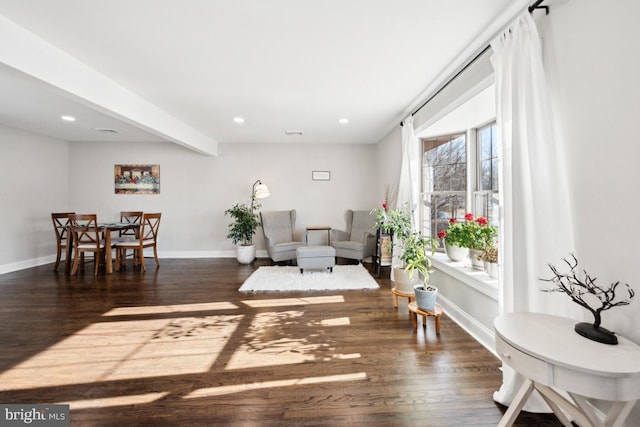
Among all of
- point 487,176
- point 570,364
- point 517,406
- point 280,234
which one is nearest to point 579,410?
point 517,406

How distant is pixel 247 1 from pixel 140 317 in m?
3.04

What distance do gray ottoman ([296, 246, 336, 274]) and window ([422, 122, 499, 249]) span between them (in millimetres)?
1547

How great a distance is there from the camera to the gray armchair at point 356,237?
187 inches

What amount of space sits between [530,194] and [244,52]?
240 cm

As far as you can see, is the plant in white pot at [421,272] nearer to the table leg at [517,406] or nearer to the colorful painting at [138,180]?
the table leg at [517,406]

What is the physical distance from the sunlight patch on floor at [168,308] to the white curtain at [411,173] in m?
2.56

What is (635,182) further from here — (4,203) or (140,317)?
(4,203)

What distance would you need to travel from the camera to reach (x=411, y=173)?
344 cm

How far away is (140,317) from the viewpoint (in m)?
2.68

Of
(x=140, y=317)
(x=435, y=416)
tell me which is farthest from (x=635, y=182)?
(x=140, y=317)

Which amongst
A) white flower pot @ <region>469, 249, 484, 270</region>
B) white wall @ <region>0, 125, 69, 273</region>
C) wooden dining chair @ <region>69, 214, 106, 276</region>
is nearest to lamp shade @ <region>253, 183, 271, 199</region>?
wooden dining chair @ <region>69, 214, 106, 276</region>

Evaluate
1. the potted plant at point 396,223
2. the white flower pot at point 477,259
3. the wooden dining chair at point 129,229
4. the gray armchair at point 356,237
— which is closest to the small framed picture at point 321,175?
the gray armchair at point 356,237

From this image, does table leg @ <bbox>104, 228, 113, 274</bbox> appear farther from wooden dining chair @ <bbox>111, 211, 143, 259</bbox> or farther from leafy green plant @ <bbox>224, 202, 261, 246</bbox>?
leafy green plant @ <bbox>224, 202, 261, 246</bbox>

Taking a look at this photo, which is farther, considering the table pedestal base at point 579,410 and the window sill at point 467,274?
the window sill at point 467,274
